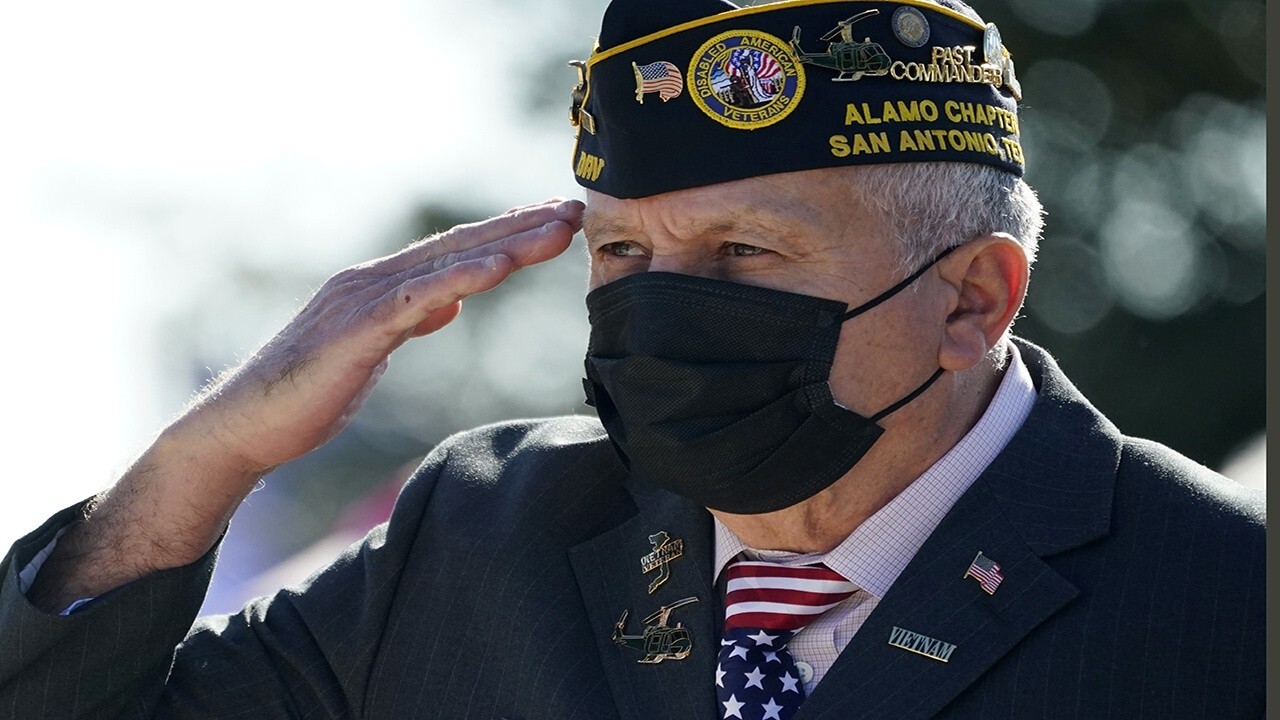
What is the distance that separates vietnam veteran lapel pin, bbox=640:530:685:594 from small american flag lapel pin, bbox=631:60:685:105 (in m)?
0.97

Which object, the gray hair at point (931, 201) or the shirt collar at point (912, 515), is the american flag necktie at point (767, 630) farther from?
the gray hair at point (931, 201)

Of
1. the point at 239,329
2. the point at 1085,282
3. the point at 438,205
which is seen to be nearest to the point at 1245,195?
the point at 1085,282

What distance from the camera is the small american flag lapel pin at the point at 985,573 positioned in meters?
3.20

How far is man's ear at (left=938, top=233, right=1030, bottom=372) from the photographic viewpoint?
3438 mm

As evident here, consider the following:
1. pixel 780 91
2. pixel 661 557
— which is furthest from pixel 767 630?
pixel 780 91

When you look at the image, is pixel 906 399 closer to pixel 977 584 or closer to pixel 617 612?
pixel 977 584

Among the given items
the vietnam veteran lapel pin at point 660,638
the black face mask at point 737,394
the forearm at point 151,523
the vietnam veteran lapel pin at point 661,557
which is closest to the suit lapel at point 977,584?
the black face mask at point 737,394

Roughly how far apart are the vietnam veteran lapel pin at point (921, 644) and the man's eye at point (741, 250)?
80cm

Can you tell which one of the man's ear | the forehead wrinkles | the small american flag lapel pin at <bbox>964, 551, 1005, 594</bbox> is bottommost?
the small american flag lapel pin at <bbox>964, 551, 1005, 594</bbox>

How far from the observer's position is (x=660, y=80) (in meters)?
3.42

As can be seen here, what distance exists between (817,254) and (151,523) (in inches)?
62.6

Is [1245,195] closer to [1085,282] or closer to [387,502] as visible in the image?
[1085,282]

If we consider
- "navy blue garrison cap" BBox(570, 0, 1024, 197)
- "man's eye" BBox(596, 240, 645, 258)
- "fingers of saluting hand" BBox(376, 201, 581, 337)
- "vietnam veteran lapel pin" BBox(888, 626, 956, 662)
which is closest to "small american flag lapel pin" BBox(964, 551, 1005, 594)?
"vietnam veteran lapel pin" BBox(888, 626, 956, 662)

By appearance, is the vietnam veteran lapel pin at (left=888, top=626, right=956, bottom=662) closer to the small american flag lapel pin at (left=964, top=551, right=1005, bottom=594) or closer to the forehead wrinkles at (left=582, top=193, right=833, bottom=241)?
the small american flag lapel pin at (left=964, top=551, right=1005, bottom=594)
